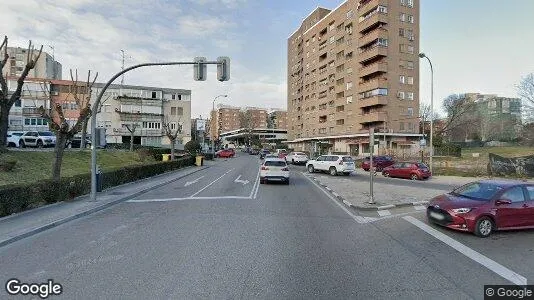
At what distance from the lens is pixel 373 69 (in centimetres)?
5975

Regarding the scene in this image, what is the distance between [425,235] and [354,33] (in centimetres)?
6527

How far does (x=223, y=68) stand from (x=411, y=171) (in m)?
17.9

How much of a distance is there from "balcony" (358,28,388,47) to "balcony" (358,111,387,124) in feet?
42.3

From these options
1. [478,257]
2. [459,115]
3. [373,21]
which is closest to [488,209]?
[478,257]

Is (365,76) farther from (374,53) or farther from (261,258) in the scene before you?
(261,258)

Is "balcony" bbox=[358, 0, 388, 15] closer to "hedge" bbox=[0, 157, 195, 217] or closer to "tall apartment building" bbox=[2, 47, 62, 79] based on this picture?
"hedge" bbox=[0, 157, 195, 217]

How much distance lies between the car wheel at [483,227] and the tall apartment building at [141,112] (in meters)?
63.3

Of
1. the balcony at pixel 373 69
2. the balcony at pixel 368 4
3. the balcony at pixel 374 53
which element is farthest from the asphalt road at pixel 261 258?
the balcony at pixel 368 4

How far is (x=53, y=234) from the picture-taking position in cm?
824

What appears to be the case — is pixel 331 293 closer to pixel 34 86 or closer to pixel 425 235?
pixel 425 235

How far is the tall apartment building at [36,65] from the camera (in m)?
79.8

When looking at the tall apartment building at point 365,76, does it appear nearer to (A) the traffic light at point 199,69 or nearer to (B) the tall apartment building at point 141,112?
(B) the tall apartment building at point 141,112

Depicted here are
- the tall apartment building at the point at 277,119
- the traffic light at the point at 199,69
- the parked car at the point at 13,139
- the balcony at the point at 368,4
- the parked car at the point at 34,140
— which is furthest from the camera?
the tall apartment building at the point at 277,119

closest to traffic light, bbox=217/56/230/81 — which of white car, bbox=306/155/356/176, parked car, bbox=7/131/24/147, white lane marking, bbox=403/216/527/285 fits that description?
white lane marking, bbox=403/216/527/285
